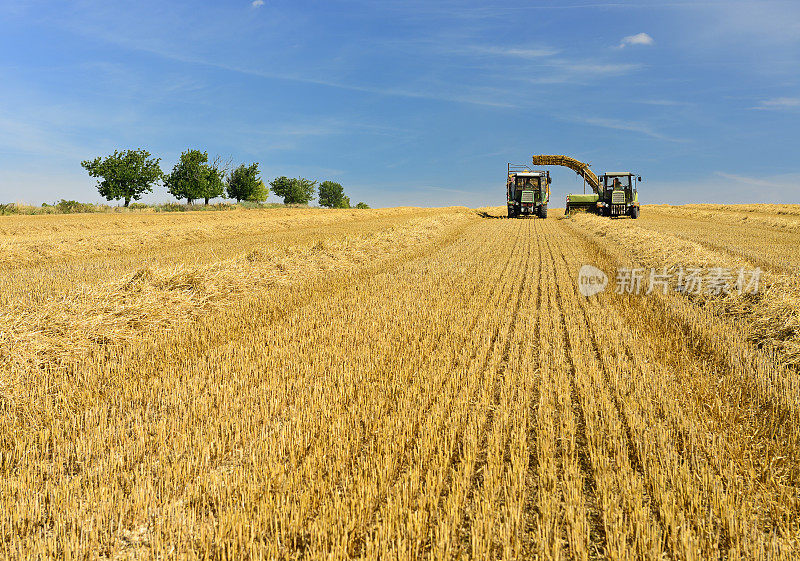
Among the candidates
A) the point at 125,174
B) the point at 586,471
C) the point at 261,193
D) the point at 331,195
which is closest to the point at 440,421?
the point at 586,471

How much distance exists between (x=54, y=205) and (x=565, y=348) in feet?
162

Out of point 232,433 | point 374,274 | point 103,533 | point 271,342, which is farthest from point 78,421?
point 374,274

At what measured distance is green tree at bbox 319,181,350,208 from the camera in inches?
4323

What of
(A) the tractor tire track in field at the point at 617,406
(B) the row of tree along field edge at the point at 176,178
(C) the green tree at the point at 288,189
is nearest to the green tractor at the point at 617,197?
(A) the tractor tire track in field at the point at 617,406

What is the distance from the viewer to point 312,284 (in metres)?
9.84

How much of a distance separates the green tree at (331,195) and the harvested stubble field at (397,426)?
104m

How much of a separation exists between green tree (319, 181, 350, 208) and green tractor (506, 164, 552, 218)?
261 feet

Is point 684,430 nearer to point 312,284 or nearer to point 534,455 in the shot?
point 534,455

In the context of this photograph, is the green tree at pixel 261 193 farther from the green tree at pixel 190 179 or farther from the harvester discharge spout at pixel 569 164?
the harvester discharge spout at pixel 569 164

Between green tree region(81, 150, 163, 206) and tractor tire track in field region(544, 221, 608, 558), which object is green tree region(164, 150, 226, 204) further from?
tractor tire track in field region(544, 221, 608, 558)

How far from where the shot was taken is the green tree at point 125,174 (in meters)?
58.9

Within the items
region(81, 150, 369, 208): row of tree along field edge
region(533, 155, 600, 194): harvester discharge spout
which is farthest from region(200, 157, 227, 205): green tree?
region(533, 155, 600, 194): harvester discharge spout

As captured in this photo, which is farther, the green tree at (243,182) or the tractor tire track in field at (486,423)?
the green tree at (243,182)

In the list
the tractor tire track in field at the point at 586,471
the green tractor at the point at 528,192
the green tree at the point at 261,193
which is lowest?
the tractor tire track in field at the point at 586,471
